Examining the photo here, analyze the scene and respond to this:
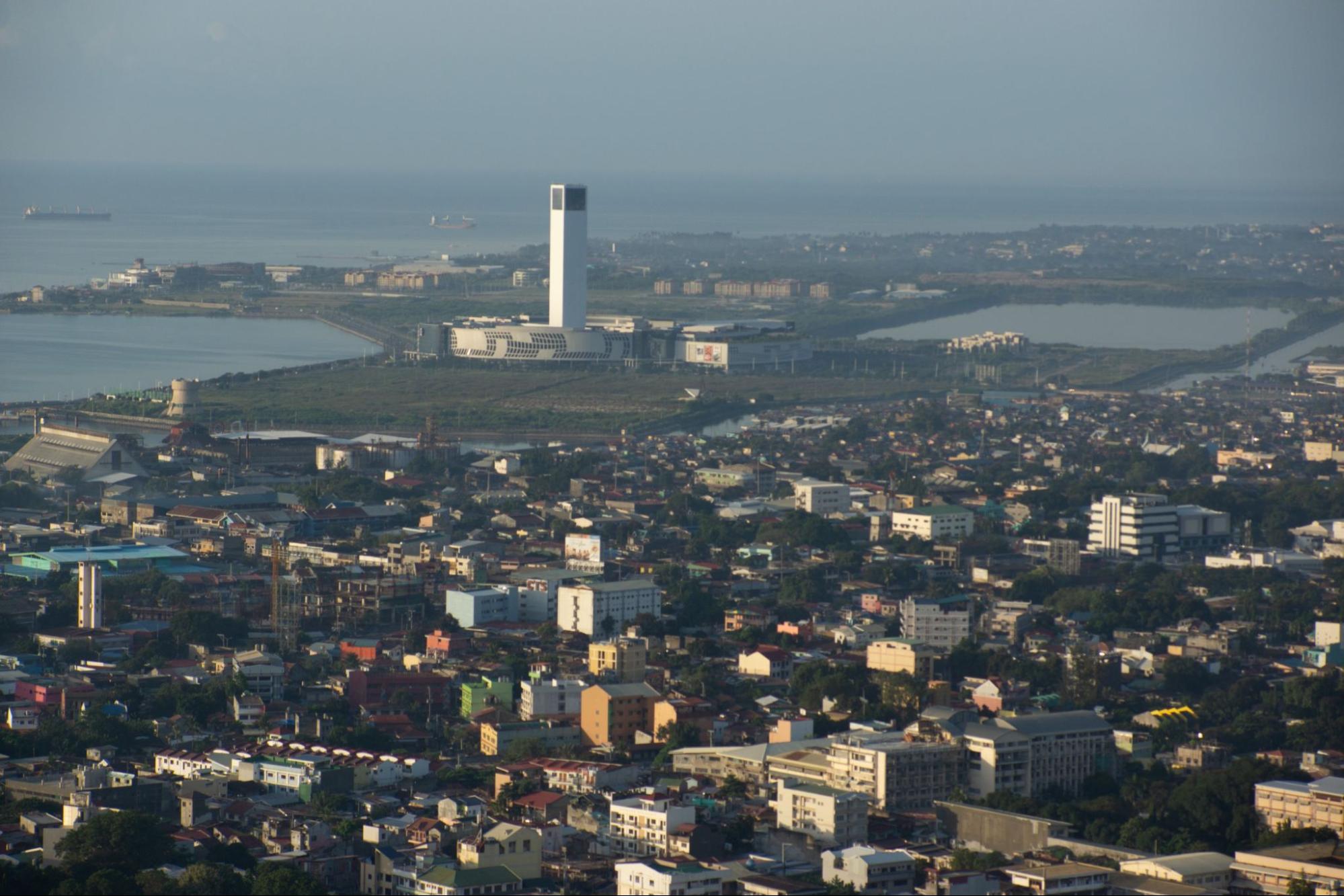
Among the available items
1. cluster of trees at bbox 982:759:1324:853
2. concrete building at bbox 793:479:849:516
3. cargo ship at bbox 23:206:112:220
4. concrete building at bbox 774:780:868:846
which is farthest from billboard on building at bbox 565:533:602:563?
cargo ship at bbox 23:206:112:220

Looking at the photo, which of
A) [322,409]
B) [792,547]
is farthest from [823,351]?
[792,547]

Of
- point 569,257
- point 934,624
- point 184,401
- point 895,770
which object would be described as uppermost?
point 569,257

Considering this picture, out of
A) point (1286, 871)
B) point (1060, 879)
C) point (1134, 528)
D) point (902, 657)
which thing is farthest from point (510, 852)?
point (1134, 528)

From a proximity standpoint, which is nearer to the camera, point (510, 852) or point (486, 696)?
point (510, 852)

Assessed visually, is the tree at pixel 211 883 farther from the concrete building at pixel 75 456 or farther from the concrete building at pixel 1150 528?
the concrete building at pixel 75 456

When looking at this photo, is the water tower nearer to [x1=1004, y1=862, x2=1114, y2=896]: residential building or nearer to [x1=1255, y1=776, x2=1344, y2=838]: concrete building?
[x1=1255, y1=776, x2=1344, y2=838]: concrete building

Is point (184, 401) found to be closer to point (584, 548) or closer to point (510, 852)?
point (584, 548)
